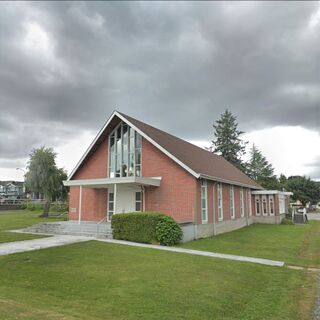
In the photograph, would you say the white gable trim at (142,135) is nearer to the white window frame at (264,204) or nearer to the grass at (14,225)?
the grass at (14,225)

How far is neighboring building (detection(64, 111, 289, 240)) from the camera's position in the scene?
17359 mm

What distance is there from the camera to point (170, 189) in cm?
1792

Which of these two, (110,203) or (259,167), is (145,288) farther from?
(259,167)

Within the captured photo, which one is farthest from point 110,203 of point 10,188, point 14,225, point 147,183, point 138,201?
point 10,188

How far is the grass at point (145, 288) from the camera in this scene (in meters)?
5.56

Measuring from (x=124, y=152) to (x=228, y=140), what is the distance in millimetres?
40222

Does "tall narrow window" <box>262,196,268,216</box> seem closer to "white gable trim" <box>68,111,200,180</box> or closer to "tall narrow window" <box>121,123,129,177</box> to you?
"white gable trim" <box>68,111,200,180</box>

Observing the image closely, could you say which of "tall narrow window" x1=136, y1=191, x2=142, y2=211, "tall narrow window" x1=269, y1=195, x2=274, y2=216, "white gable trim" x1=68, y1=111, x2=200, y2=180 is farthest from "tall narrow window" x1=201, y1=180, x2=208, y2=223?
"tall narrow window" x1=269, y1=195, x2=274, y2=216

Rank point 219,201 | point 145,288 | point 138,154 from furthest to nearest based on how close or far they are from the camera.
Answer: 1. point 219,201
2. point 138,154
3. point 145,288

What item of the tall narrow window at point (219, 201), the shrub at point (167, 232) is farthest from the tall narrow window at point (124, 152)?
the shrub at point (167, 232)

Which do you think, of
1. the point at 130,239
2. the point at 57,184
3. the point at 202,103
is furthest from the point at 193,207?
the point at 57,184

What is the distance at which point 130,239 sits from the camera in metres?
14.9

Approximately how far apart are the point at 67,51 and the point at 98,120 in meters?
10.1

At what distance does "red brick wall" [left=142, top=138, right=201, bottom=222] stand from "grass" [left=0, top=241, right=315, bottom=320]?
6385 mm
